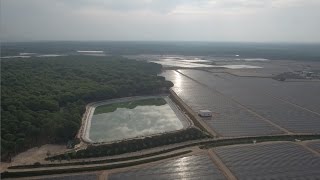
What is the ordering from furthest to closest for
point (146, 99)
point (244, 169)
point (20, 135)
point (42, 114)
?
point (146, 99), point (42, 114), point (20, 135), point (244, 169)

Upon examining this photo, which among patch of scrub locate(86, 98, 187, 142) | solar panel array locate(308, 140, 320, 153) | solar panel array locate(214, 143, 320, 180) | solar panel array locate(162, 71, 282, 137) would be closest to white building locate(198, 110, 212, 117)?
solar panel array locate(162, 71, 282, 137)

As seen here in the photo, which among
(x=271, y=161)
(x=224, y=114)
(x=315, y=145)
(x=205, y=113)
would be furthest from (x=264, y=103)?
(x=271, y=161)

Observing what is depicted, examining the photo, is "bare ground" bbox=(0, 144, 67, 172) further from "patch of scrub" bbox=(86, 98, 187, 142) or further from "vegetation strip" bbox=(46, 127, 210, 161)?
"patch of scrub" bbox=(86, 98, 187, 142)

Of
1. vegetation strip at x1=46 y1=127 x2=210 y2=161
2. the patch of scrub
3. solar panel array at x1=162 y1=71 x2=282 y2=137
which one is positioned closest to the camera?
vegetation strip at x1=46 y1=127 x2=210 y2=161

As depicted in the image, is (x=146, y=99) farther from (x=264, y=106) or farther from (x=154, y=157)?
(x=154, y=157)

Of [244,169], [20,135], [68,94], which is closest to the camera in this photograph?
[244,169]

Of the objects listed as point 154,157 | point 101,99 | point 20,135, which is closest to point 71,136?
point 20,135

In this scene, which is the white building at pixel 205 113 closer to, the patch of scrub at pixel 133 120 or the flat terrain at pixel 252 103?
the flat terrain at pixel 252 103
